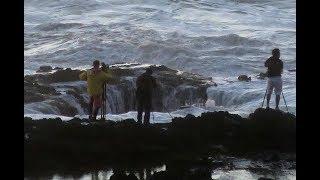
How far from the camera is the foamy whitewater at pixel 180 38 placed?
796cm

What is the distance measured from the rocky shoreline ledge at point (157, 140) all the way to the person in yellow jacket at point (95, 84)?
0.78ft

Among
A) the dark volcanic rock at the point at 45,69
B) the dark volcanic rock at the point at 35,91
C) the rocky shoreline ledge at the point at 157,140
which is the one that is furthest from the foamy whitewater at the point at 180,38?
the rocky shoreline ledge at the point at 157,140

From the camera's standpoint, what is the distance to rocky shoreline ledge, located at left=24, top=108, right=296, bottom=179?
19.8 ft

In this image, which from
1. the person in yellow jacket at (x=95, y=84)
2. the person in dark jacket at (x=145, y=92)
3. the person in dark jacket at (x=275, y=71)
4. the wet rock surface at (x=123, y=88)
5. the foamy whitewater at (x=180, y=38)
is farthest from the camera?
the foamy whitewater at (x=180, y=38)

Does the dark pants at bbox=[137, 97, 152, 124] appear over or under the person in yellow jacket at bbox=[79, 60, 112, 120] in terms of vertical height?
under

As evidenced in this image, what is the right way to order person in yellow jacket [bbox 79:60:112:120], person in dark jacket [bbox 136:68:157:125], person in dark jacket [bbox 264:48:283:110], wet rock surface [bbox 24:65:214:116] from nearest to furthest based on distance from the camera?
1. person in yellow jacket [bbox 79:60:112:120]
2. person in dark jacket [bbox 136:68:157:125]
3. person in dark jacket [bbox 264:48:283:110]
4. wet rock surface [bbox 24:65:214:116]

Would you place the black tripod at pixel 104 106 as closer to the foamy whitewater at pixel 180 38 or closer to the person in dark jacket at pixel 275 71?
the foamy whitewater at pixel 180 38

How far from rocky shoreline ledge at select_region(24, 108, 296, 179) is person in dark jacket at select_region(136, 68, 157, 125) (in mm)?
193

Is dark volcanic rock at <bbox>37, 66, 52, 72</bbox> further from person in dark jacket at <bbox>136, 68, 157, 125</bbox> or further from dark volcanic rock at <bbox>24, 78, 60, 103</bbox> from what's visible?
person in dark jacket at <bbox>136, 68, 157, 125</bbox>

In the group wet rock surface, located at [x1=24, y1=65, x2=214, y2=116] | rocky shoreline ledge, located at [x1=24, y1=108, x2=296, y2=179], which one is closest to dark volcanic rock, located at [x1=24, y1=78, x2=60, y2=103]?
wet rock surface, located at [x1=24, y1=65, x2=214, y2=116]

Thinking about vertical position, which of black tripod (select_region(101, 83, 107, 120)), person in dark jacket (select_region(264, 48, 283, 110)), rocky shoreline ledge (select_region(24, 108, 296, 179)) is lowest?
rocky shoreline ledge (select_region(24, 108, 296, 179))

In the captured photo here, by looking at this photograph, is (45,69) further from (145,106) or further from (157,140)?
(157,140)

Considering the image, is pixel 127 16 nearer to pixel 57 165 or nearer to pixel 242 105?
pixel 242 105
